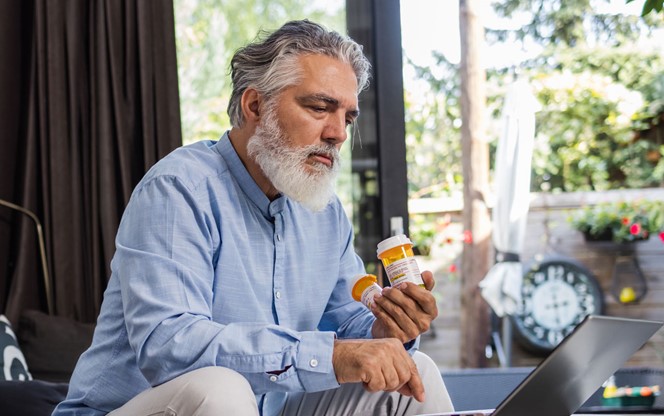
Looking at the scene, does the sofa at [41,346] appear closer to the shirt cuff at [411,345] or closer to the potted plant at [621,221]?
the shirt cuff at [411,345]

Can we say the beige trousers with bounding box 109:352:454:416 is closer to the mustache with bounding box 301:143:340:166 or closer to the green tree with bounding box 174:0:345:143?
the mustache with bounding box 301:143:340:166

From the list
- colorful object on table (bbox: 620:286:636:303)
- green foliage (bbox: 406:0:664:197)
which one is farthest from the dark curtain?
colorful object on table (bbox: 620:286:636:303)

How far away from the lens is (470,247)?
534 cm

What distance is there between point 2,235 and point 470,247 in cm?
294

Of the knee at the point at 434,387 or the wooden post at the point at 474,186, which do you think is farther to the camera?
the wooden post at the point at 474,186

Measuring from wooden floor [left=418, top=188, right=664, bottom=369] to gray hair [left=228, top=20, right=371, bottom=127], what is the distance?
12.1 feet

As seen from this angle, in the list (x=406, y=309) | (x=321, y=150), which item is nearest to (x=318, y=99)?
(x=321, y=150)

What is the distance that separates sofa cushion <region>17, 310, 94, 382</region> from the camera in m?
2.80

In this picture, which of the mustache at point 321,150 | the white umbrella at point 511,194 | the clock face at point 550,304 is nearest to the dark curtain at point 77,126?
the mustache at point 321,150

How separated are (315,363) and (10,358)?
148 centimetres

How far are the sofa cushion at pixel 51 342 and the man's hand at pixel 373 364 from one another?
5.20 feet

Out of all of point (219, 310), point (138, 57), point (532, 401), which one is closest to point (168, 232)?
point (219, 310)

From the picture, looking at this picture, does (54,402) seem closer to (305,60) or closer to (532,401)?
(305,60)

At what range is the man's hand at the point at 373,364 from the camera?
140 cm
